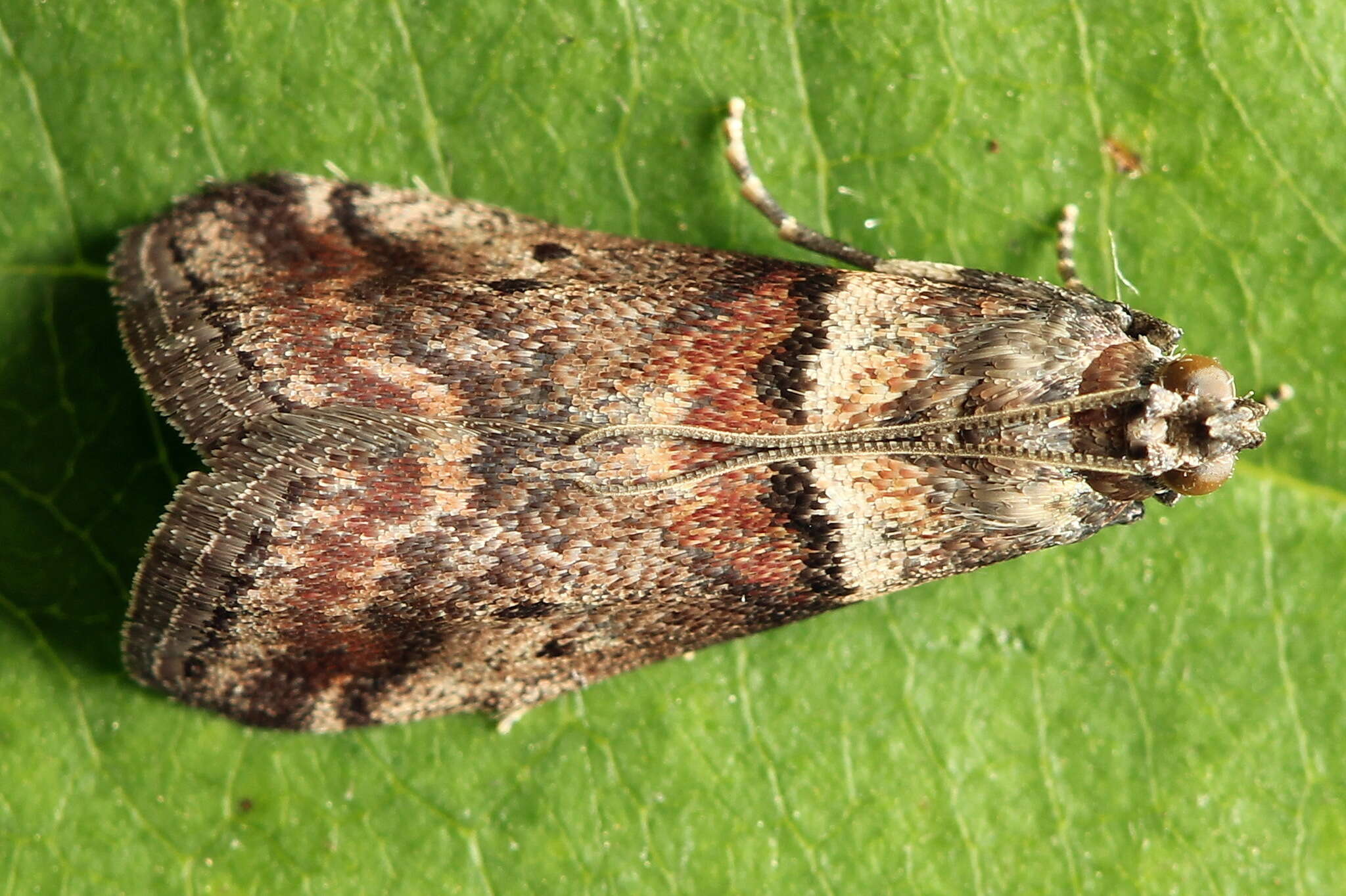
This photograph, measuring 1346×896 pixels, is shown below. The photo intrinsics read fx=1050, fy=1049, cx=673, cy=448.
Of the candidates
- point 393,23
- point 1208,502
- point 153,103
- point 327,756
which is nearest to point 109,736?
point 327,756

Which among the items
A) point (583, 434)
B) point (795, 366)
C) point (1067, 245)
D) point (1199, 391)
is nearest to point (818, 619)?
point (795, 366)

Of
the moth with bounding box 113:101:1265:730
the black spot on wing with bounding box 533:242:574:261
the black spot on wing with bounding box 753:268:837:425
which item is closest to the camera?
the moth with bounding box 113:101:1265:730

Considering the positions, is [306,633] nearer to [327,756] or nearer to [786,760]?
[327,756]

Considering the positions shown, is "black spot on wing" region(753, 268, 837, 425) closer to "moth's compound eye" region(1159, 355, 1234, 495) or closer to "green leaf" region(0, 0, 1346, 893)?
"green leaf" region(0, 0, 1346, 893)

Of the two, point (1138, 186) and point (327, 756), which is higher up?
point (1138, 186)

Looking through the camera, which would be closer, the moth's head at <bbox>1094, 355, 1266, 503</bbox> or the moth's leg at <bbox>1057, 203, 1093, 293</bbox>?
the moth's head at <bbox>1094, 355, 1266, 503</bbox>

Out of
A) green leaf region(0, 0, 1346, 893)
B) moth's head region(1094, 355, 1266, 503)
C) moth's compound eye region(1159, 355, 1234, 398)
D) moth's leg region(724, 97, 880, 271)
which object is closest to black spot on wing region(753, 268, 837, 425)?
moth's leg region(724, 97, 880, 271)

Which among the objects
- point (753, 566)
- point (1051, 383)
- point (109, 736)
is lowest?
point (109, 736)
